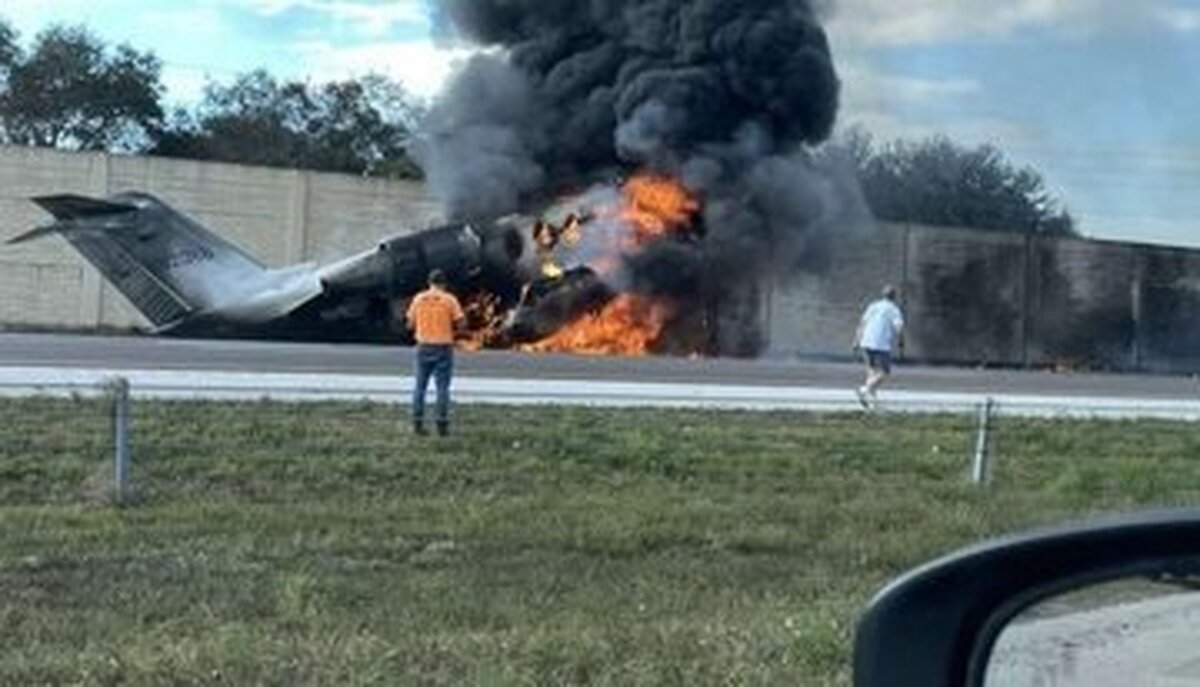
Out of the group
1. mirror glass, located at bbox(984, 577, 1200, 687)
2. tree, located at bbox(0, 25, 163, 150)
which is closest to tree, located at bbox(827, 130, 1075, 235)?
tree, located at bbox(0, 25, 163, 150)

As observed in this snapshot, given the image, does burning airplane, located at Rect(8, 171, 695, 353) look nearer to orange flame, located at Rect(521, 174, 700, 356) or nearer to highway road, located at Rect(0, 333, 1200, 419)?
orange flame, located at Rect(521, 174, 700, 356)

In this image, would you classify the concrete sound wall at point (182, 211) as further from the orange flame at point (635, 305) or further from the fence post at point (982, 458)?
the fence post at point (982, 458)

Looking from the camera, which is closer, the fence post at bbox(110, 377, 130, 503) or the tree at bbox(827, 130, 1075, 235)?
the fence post at bbox(110, 377, 130, 503)

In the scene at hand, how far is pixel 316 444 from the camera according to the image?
17.4 metres

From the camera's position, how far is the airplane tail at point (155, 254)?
4856 cm

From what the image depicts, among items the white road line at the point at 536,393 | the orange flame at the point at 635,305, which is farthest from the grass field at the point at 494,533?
the orange flame at the point at 635,305

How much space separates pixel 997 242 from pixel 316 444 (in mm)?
48155

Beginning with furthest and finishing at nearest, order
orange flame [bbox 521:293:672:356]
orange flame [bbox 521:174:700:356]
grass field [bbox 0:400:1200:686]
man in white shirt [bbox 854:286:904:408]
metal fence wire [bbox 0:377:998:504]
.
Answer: orange flame [bbox 521:293:672:356] → orange flame [bbox 521:174:700:356] → man in white shirt [bbox 854:286:904:408] → metal fence wire [bbox 0:377:998:504] → grass field [bbox 0:400:1200:686]

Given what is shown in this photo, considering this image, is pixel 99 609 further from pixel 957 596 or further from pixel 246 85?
pixel 246 85

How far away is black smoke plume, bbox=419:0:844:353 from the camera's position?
48031mm

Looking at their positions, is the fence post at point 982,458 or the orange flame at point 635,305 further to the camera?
the orange flame at point 635,305

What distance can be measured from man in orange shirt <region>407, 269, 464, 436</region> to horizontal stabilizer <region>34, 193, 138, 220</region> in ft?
97.4

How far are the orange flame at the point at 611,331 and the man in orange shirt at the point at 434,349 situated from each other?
26.4 metres

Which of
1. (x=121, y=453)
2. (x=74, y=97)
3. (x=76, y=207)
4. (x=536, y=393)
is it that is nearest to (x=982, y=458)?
(x=536, y=393)
